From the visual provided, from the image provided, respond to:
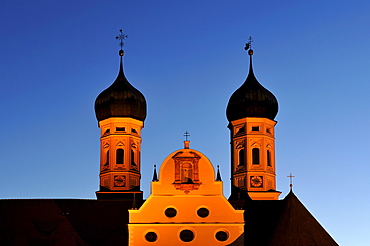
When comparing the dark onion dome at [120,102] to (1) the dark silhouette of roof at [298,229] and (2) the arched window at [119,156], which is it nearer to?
(2) the arched window at [119,156]

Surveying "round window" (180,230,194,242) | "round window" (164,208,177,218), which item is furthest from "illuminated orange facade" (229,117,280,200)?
"round window" (164,208,177,218)

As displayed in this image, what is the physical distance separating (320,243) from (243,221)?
16.4ft

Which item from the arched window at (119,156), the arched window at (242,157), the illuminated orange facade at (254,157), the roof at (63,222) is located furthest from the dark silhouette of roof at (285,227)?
the arched window at (119,156)

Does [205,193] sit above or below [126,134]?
below

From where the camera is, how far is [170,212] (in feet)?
185

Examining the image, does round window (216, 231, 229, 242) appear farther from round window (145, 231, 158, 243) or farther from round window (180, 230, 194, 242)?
round window (145, 231, 158, 243)

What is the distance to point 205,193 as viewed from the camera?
5688 cm

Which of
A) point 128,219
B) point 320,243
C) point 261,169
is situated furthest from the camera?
point 261,169

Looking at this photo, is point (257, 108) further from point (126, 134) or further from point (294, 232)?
point (294, 232)

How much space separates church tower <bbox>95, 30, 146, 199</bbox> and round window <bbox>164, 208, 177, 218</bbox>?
29.7 ft

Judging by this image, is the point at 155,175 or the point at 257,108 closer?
the point at 155,175

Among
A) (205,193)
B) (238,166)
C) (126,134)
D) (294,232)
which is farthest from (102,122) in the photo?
(294,232)

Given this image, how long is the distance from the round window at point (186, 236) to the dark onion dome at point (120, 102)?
15233 millimetres

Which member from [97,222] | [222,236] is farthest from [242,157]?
[97,222]
